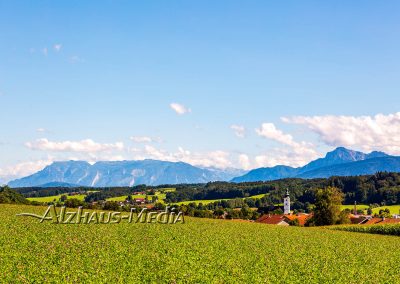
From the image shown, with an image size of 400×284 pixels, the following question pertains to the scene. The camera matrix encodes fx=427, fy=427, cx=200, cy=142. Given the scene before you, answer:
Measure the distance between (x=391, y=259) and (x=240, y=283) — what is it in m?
21.8

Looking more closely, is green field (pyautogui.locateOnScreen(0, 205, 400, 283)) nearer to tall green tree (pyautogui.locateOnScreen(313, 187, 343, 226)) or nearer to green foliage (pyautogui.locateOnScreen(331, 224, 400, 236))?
green foliage (pyautogui.locateOnScreen(331, 224, 400, 236))

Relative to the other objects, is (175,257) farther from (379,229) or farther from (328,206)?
(328,206)

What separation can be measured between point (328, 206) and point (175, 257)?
73.6 m

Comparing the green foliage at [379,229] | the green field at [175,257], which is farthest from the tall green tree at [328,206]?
the green field at [175,257]

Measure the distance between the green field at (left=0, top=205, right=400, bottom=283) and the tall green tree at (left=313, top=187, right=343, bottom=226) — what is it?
156 ft

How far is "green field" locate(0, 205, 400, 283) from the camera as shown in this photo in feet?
88.1

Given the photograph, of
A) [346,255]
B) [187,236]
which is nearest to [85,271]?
[187,236]

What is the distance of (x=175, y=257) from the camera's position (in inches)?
1337

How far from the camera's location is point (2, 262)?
28.2 m

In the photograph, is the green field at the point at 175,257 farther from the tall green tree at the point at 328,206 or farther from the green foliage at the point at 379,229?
the tall green tree at the point at 328,206

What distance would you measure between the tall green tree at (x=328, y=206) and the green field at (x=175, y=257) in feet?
156

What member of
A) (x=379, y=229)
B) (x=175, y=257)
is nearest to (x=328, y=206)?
(x=379, y=229)

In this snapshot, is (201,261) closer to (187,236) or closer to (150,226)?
(187,236)

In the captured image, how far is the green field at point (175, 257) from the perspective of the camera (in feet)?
88.1
